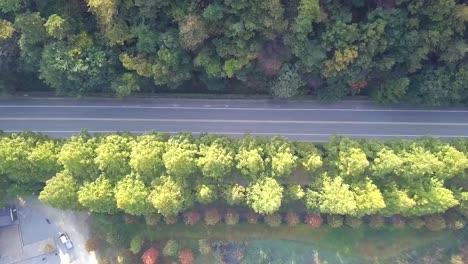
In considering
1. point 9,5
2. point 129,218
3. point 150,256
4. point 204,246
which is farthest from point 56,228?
point 9,5

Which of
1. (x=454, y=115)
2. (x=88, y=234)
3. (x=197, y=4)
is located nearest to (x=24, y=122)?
(x=88, y=234)

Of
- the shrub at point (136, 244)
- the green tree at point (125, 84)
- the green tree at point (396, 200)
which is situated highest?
the green tree at point (125, 84)

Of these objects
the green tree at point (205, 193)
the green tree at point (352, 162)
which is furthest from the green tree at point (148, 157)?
the green tree at point (352, 162)

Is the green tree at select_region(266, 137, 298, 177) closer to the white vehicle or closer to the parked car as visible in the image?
the white vehicle

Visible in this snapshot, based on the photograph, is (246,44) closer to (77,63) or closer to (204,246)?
(77,63)

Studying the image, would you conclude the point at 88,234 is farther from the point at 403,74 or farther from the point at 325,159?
the point at 403,74

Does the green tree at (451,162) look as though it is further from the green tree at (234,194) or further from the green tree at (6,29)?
the green tree at (6,29)
